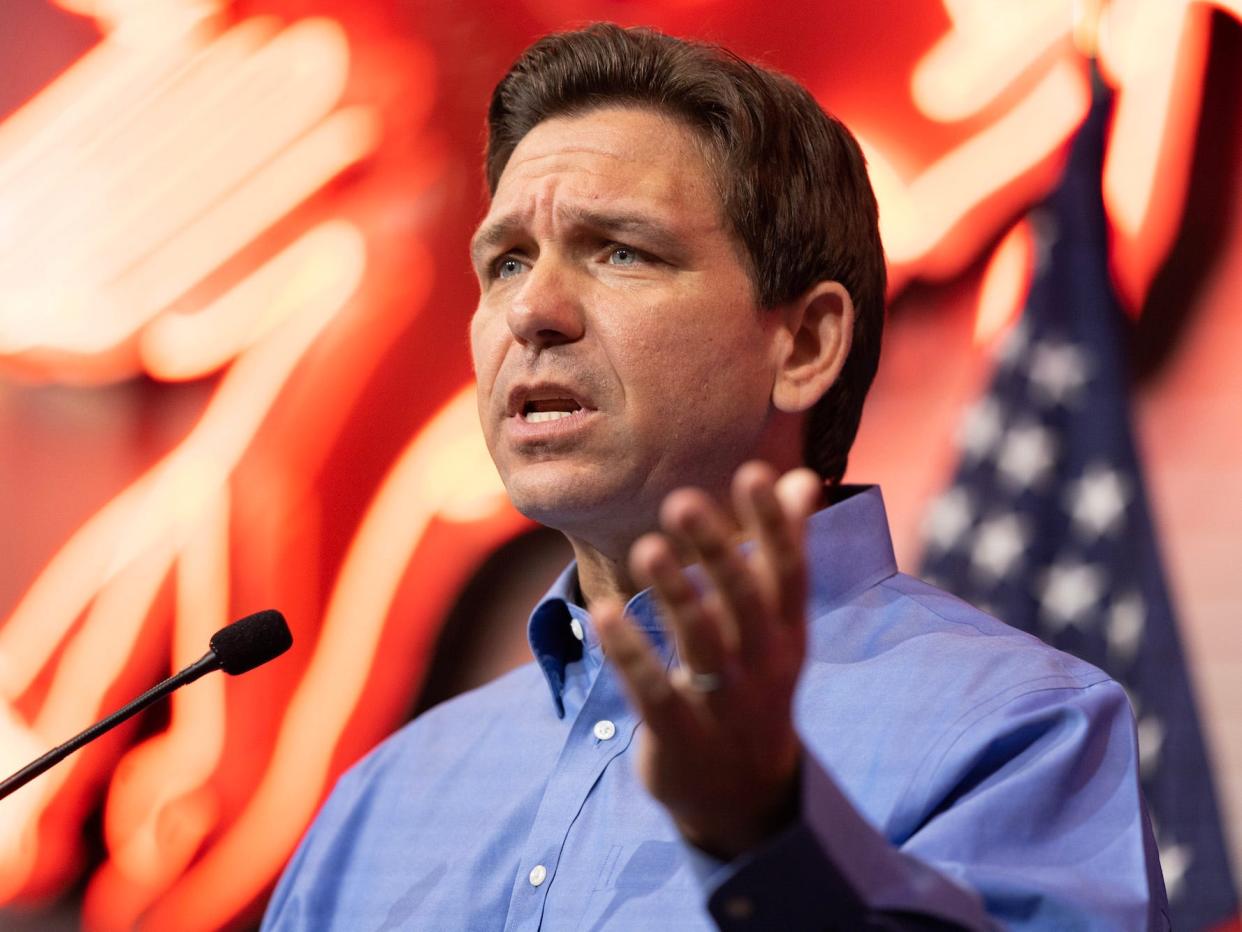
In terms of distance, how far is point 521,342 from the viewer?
137 cm

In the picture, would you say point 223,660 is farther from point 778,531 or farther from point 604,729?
point 778,531

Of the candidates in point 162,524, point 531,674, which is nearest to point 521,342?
point 531,674

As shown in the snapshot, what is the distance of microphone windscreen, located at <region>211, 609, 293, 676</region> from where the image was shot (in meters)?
1.27

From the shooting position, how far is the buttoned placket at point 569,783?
130 centimetres

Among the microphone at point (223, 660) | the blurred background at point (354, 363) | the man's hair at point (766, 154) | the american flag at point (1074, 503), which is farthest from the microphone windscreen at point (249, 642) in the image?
the american flag at point (1074, 503)

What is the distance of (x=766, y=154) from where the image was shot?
1471 millimetres

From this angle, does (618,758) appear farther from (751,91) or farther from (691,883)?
(751,91)

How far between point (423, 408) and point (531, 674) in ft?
2.78

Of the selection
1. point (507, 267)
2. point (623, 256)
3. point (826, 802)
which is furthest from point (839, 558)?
point (826, 802)

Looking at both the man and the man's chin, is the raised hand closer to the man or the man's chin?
the man

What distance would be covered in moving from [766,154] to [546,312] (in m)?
0.31

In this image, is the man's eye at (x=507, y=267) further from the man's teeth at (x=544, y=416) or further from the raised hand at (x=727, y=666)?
the raised hand at (x=727, y=666)

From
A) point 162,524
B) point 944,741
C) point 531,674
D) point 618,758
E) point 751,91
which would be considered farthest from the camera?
point 162,524

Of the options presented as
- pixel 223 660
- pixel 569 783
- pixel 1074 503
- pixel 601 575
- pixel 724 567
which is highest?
pixel 724 567
